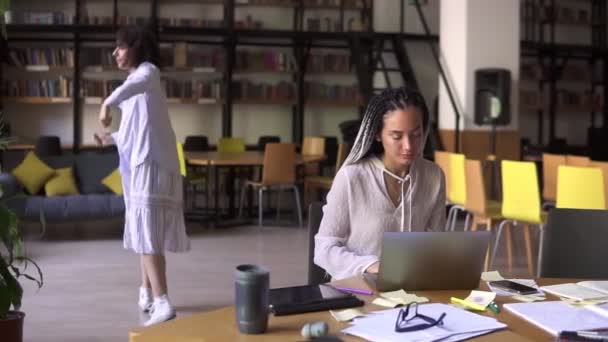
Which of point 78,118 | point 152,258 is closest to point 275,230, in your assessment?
point 152,258

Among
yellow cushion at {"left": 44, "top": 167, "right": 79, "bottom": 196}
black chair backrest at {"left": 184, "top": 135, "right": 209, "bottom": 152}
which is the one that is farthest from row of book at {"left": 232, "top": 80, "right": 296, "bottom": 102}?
yellow cushion at {"left": 44, "top": 167, "right": 79, "bottom": 196}

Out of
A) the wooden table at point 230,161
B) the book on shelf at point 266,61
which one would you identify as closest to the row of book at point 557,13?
the book on shelf at point 266,61

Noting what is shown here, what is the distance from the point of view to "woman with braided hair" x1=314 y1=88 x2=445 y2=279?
240cm

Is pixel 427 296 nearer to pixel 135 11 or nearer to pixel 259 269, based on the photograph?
pixel 259 269

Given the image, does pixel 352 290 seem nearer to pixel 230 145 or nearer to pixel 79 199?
pixel 79 199

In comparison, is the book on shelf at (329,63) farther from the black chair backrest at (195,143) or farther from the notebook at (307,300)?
the notebook at (307,300)

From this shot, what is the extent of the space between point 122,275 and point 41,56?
19.3 ft

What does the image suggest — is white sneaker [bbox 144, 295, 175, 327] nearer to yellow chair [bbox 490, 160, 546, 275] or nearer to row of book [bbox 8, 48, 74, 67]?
yellow chair [bbox 490, 160, 546, 275]

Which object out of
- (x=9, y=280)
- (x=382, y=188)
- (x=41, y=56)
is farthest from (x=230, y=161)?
(x=382, y=188)

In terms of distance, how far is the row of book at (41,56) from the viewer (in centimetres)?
1029

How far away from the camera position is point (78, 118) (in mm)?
10562

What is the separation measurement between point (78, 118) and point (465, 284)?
9364 millimetres

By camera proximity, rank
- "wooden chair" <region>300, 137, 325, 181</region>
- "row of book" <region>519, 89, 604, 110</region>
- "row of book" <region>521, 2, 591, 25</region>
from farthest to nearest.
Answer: "row of book" <region>519, 89, 604, 110</region> < "row of book" <region>521, 2, 591, 25</region> < "wooden chair" <region>300, 137, 325, 181</region>

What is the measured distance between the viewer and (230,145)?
9.39 meters
